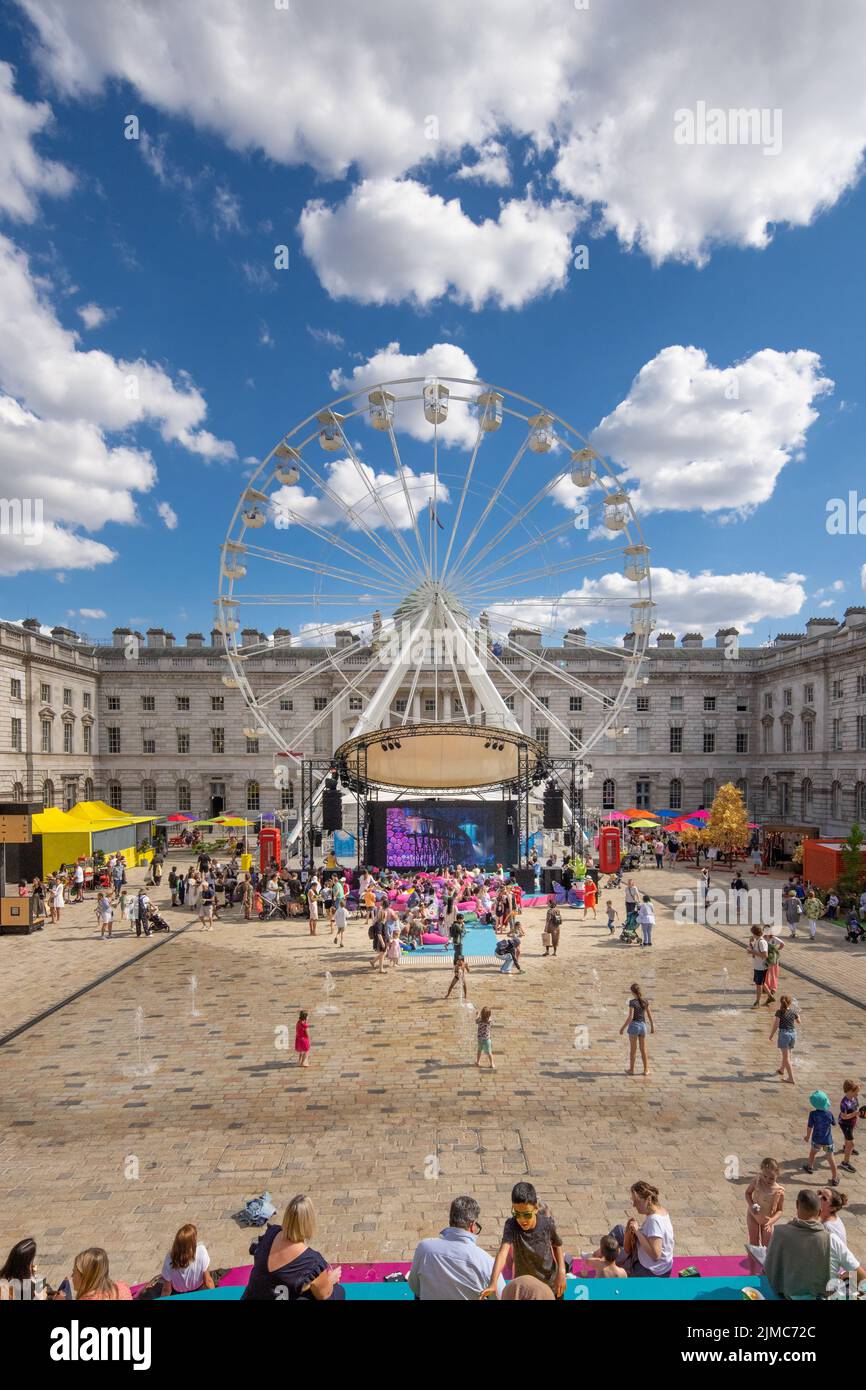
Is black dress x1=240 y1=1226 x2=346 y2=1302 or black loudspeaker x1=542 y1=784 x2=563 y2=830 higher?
black dress x1=240 y1=1226 x2=346 y2=1302

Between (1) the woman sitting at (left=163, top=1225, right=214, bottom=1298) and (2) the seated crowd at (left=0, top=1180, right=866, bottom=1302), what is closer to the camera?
(2) the seated crowd at (left=0, top=1180, right=866, bottom=1302)

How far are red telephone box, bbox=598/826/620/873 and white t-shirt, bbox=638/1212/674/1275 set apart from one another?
2861cm

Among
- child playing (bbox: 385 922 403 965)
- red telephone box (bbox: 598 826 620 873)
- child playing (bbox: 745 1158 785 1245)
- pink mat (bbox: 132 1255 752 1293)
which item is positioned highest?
child playing (bbox: 745 1158 785 1245)

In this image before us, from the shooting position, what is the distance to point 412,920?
21.9m

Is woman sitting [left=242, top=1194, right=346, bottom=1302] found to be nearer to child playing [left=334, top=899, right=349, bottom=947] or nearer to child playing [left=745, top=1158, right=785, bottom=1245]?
child playing [left=745, top=1158, right=785, bottom=1245]

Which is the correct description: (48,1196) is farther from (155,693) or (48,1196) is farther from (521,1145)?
(155,693)

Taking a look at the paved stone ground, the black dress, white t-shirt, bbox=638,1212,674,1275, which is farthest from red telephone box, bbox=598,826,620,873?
the black dress

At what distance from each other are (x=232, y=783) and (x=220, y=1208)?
5307 centimetres

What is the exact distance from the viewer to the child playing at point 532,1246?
5.30 metres

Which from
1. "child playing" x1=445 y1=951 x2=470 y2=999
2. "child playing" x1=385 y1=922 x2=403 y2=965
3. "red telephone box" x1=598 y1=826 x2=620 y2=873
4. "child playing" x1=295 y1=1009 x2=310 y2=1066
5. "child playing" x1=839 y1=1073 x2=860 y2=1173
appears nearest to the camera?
"child playing" x1=839 y1=1073 x2=860 y2=1173

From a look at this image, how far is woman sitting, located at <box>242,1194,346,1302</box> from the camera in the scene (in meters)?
4.79

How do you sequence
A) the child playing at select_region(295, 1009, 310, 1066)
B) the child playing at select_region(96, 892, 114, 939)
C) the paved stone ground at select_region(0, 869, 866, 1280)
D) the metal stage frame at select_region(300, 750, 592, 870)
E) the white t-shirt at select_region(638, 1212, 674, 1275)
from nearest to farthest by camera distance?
the white t-shirt at select_region(638, 1212, 674, 1275) < the paved stone ground at select_region(0, 869, 866, 1280) < the child playing at select_region(295, 1009, 310, 1066) < the child playing at select_region(96, 892, 114, 939) < the metal stage frame at select_region(300, 750, 592, 870)

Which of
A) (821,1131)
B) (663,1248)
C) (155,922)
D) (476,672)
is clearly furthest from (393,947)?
(476,672)
